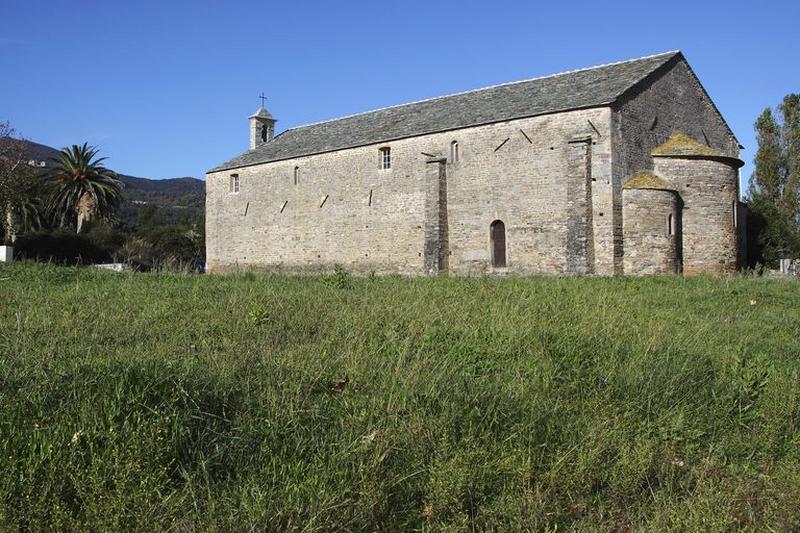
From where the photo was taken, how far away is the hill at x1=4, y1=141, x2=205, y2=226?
85.1 meters

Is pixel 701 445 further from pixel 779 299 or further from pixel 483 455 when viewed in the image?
pixel 779 299

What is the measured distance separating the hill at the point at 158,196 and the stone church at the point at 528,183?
59.5ft

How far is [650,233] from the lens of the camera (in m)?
23.0

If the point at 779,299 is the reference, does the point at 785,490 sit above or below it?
below

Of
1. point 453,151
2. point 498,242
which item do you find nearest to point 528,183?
point 498,242

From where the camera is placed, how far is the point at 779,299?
1404 centimetres

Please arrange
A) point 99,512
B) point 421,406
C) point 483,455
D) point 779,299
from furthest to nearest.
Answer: point 779,299, point 421,406, point 483,455, point 99,512

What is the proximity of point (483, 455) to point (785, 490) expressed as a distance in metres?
2.39

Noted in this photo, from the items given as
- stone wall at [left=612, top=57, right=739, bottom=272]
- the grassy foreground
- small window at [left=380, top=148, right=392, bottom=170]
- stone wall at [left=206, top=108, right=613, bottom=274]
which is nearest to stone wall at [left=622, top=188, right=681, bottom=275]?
stone wall at [left=612, top=57, right=739, bottom=272]

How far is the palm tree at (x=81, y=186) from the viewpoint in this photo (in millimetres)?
49031

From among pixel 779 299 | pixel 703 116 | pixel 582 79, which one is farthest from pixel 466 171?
pixel 779 299

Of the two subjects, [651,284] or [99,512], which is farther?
[651,284]

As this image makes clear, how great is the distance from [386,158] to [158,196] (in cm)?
12903

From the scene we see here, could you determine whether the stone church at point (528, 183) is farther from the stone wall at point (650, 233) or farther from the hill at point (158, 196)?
the hill at point (158, 196)
